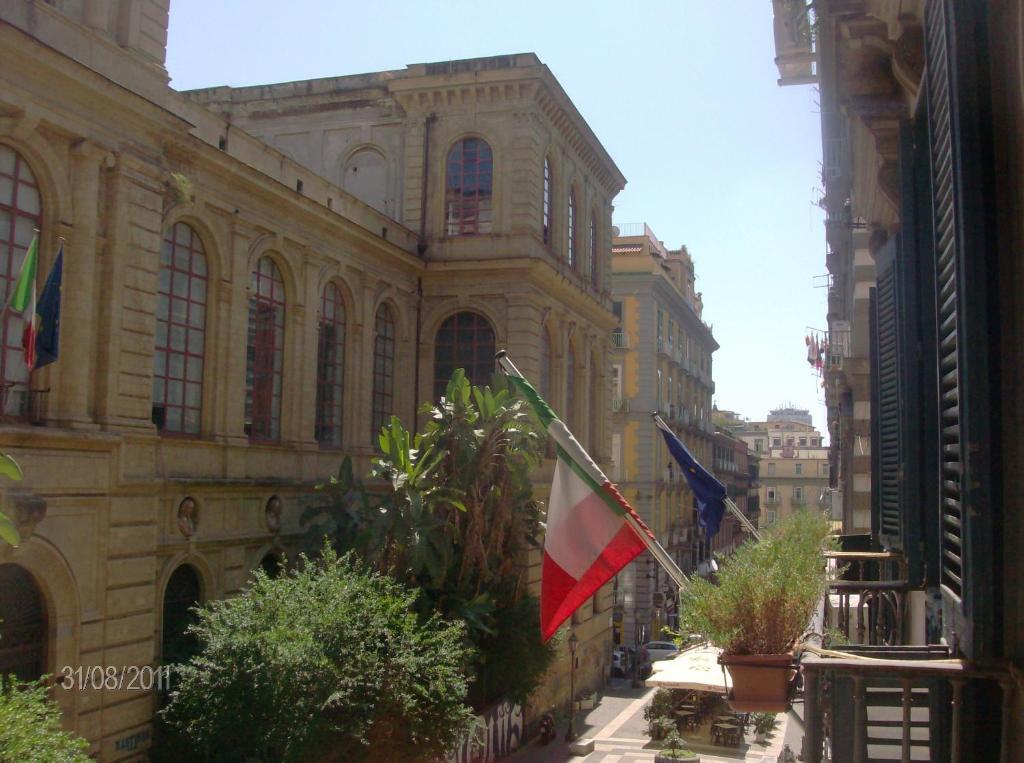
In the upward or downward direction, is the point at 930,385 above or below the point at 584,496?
above

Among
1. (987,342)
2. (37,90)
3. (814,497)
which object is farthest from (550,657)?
(814,497)

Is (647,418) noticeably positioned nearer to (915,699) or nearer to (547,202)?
(547,202)

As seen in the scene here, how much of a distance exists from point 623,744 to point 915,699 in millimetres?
24672

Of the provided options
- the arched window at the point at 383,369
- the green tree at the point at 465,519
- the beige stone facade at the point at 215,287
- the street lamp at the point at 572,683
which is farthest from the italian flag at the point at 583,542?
the street lamp at the point at 572,683

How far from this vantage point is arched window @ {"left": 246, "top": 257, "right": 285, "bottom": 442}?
22.3 meters

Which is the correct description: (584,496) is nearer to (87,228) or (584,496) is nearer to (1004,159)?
(1004,159)

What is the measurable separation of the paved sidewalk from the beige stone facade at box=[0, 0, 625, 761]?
165cm

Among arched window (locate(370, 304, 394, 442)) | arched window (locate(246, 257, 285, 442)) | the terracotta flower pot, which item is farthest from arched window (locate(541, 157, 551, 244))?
the terracotta flower pot

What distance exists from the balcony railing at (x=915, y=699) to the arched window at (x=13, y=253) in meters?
13.7

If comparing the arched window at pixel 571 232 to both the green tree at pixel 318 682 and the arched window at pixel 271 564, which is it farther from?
the green tree at pixel 318 682

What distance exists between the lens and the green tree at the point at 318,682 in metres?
15.8

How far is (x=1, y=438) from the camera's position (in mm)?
14375

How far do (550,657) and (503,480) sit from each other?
16.7 feet

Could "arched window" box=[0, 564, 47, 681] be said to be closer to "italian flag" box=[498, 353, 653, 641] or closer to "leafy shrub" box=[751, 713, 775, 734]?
"italian flag" box=[498, 353, 653, 641]
